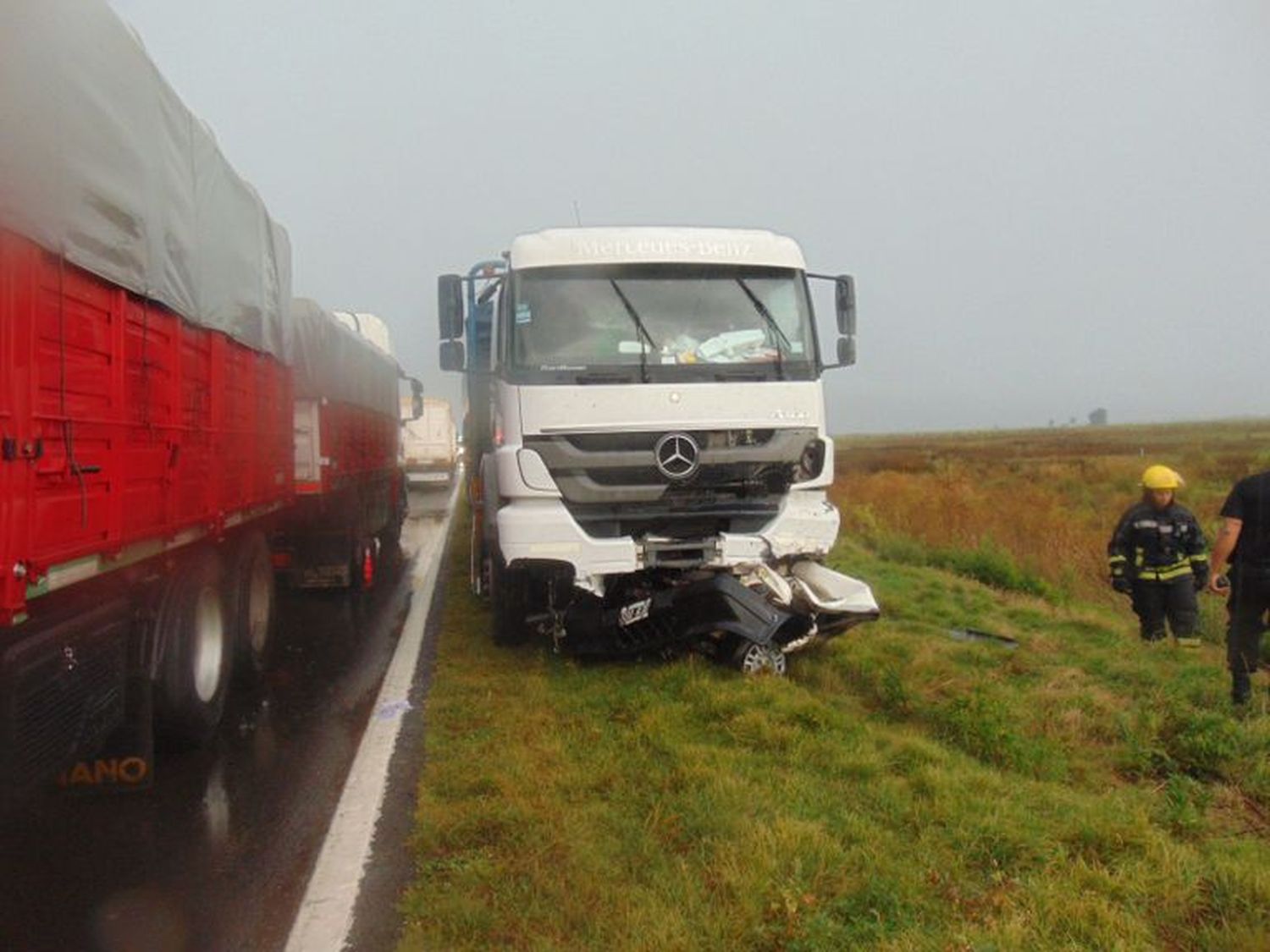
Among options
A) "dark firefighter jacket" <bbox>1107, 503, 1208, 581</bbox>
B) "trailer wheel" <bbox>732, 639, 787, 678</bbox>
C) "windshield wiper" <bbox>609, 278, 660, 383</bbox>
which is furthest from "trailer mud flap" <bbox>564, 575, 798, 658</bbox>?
"dark firefighter jacket" <bbox>1107, 503, 1208, 581</bbox>

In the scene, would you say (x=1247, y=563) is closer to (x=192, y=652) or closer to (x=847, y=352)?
(x=847, y=352)

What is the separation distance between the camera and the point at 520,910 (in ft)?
11.9

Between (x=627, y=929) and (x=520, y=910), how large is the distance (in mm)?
426

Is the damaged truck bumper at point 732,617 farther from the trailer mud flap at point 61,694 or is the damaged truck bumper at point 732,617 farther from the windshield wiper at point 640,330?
the trailer mud flap at point 61,694

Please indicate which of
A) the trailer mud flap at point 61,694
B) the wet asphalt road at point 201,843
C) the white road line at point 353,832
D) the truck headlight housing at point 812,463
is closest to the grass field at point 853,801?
the white road line at point 353,832

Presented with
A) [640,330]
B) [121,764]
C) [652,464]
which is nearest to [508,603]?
[652,464]

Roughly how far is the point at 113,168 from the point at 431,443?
28500mm

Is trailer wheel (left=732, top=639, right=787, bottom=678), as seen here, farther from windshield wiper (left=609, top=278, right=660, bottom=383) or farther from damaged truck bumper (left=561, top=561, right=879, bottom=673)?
windshield wiper (left=609, top=278, right=660, bottom=383)

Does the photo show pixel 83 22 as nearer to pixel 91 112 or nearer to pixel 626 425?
pixel 91 112

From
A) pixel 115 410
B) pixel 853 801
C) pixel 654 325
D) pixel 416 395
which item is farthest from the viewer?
pixel 416 395

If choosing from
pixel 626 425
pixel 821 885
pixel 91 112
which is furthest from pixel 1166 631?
pixel 91 112

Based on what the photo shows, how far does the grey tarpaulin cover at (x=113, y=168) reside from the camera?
11.5ft

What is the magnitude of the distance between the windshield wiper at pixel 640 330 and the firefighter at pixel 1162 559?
413cm

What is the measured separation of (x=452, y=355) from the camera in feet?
26.8
